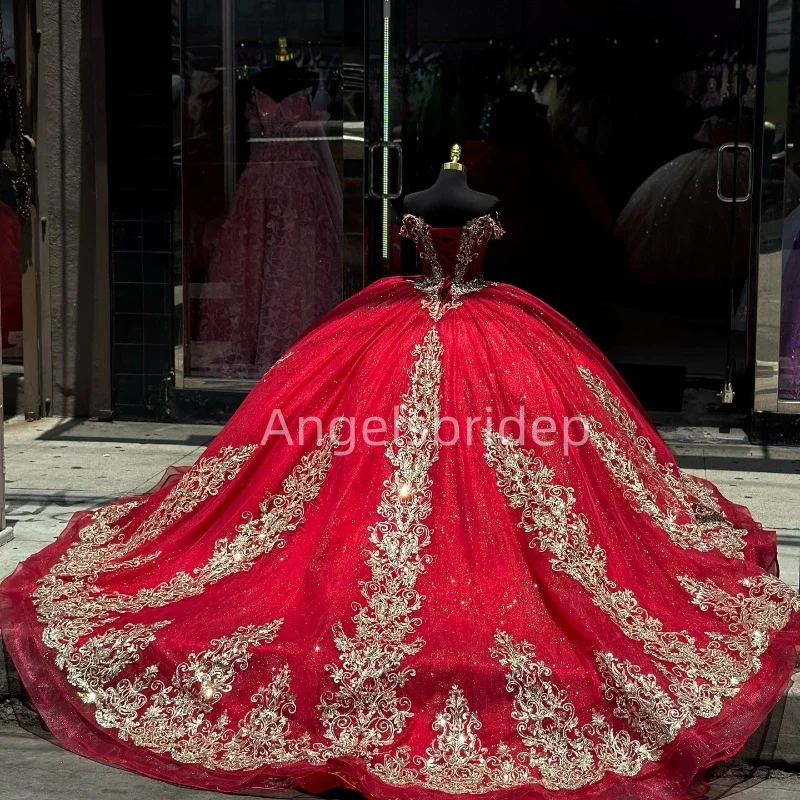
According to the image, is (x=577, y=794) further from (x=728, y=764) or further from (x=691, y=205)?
(x=691, y=205)

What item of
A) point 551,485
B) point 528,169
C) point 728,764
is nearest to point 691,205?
point 528,169

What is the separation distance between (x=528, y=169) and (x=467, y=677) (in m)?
5.50

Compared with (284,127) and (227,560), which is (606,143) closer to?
(284,127)

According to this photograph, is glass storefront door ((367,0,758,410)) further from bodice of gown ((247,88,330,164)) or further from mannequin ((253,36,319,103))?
mannequin ((253,36,319,103))

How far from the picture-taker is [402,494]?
362cm

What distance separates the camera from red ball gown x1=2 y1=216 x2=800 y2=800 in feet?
10.3

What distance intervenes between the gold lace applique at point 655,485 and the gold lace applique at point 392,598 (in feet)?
1.73

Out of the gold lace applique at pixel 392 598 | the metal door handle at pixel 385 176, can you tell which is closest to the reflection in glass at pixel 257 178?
the metal door handle at pixel 385 176

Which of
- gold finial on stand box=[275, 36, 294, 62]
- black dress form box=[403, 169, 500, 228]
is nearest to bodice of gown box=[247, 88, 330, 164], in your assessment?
gold finial on stand box=[275, 36, 294, 62]

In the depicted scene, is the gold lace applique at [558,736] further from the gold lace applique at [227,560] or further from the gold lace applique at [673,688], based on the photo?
the gold lace applique at [227,560]

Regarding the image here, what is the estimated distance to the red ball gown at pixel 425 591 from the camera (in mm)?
3133

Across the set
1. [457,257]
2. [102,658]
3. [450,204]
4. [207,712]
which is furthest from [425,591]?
[450,204]

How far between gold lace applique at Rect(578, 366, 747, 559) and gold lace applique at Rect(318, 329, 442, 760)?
1.73ft

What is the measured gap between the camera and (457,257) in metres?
4.18
